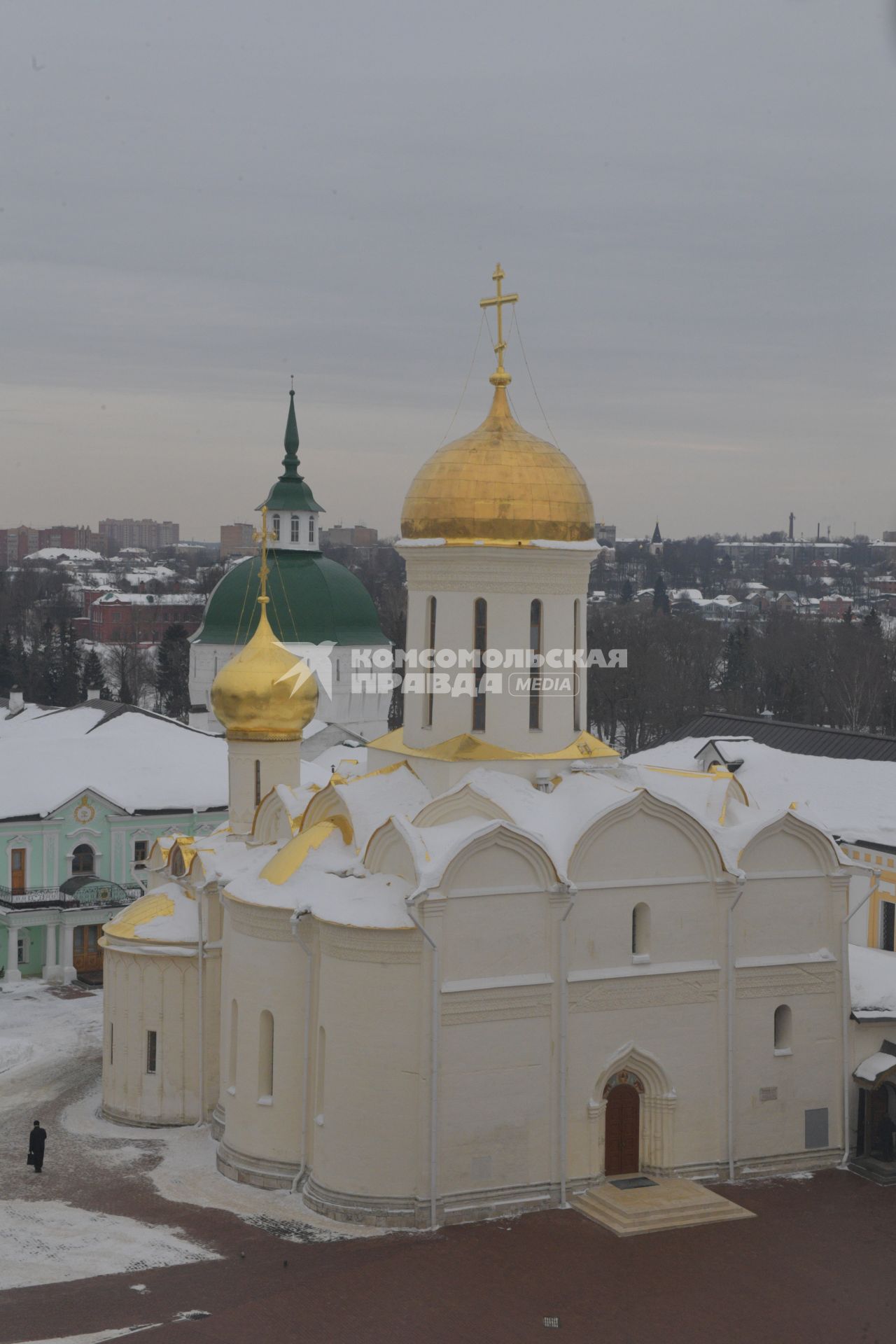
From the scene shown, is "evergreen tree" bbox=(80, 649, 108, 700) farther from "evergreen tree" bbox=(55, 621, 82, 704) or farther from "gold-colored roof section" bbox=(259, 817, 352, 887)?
"gold-colored roof section" bbox=(259, 817, 352, 887)

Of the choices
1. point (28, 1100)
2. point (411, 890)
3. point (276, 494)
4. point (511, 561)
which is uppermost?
point (276, 494)

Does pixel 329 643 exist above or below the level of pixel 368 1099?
above

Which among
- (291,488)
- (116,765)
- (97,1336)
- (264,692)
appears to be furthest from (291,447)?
(97,1336)

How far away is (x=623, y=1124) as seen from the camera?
16.8 metres

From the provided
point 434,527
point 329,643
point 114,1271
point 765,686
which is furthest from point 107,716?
point 765,686

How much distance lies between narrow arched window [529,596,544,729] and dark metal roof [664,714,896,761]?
10097mm

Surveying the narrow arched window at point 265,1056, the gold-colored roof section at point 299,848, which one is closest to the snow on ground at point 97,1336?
the narrow arched window at point 265,1056

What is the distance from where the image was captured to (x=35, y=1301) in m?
13.9

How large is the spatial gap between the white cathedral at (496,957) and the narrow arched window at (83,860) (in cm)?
886

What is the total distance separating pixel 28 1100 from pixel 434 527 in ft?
28.1

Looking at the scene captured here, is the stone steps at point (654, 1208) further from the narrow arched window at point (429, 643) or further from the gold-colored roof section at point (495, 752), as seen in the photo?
the narrow arched window at point (429, 643)

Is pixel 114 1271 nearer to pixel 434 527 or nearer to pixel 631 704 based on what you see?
pixel 434 527

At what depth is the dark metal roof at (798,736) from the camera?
26891 millimetres

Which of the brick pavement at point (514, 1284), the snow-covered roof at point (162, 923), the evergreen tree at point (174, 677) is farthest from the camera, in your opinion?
the evergreen tree at point (174, 677)
